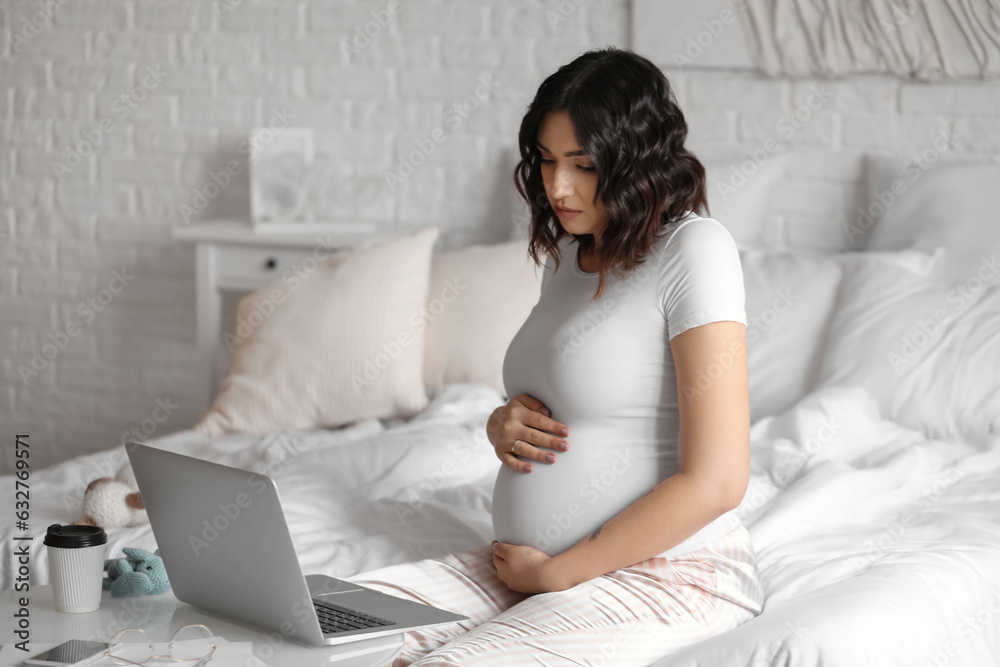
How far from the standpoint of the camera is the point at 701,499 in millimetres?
1206

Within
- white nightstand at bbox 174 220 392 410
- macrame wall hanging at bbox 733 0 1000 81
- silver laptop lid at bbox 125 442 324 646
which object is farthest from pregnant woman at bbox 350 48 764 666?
white nightstand at bbox 174 220 392 410

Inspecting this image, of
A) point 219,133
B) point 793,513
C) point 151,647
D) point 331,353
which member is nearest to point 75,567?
point 151,647

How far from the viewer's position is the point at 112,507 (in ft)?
5.48

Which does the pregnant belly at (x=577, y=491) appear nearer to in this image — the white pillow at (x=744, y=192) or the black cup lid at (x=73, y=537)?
the black cup lid at (x=73, y=537)

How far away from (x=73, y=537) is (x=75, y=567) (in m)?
0.03

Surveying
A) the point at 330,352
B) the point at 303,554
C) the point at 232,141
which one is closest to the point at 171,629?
the point at 303,554

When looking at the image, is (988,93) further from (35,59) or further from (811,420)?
(35,59)

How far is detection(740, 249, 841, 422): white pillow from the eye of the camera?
2248mm

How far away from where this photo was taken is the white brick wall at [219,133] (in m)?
2.66

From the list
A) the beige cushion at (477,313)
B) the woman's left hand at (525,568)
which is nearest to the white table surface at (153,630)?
the woman's left hand at (525,568)

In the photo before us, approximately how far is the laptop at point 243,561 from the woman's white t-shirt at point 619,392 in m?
0.24

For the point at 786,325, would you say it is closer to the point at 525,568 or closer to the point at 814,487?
the point at 814,487

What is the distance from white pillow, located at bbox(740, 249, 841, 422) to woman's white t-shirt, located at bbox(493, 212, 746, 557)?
97 cm

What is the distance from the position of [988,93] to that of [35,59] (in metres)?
2.94
